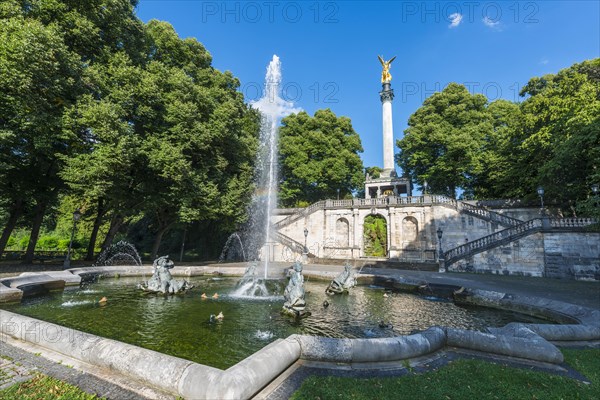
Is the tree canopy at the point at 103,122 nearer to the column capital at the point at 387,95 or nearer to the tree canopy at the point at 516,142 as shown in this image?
the tree canopy at the point at 516,142

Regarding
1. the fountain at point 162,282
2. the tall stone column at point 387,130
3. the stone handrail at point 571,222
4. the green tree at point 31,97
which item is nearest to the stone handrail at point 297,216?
the tall stone column at point 387,130

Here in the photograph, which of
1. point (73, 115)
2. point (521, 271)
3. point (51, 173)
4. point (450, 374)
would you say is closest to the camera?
point (450, 374)

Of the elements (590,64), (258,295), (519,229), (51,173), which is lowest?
(258,295)

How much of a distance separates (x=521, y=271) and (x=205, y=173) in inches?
891

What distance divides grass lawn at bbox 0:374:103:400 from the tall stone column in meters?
35.3

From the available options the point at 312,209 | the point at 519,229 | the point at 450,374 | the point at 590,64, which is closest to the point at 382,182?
the point at 312,209

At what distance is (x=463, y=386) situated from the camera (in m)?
3.86

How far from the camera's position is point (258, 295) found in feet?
36.6

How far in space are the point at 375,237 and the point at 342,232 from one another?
6.29 metres

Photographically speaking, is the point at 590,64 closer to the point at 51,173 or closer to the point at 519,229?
the point at 519,229

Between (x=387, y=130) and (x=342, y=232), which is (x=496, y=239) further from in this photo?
(x=387, y=130)

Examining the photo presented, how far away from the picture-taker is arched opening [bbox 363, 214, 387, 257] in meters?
34.0

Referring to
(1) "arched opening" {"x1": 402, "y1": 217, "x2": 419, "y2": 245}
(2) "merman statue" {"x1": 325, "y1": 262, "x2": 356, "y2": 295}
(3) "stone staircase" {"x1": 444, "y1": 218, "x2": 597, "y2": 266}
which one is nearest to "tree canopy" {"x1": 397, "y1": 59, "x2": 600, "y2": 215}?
(3) "stone staircase" {"x1": 444, "y1": 218, "x2": 597, "y2": 266}

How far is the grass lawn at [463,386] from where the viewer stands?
3590mm
